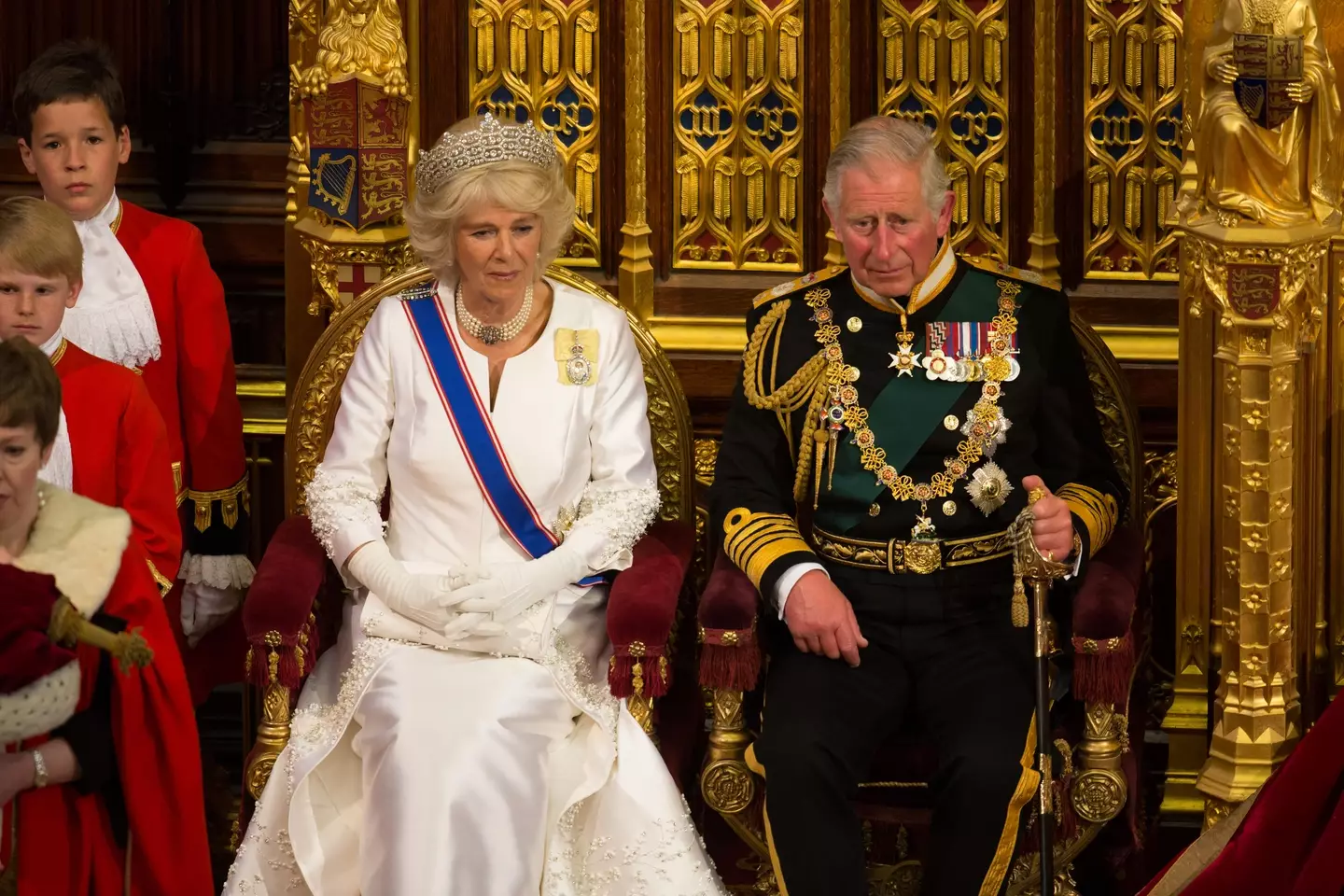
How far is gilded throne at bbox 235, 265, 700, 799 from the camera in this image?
4680 mm

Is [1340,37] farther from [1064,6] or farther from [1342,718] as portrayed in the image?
[1342,718]

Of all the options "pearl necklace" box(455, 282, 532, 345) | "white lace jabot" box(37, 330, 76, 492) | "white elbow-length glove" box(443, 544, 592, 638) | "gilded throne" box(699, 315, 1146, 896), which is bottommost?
"gilded throne" box(699, 315, 1146, 896)

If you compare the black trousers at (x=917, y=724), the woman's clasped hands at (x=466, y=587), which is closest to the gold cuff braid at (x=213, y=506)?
the woman's clasped hands at (x=466, y=587)

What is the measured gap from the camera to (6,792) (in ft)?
14.1

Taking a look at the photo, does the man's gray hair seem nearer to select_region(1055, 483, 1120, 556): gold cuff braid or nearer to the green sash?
the green sash

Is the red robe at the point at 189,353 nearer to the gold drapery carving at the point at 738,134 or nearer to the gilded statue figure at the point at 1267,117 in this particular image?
the gold drapery carving at the point at 738,134

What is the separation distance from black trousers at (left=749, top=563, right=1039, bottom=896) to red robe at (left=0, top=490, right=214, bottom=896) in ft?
3.66

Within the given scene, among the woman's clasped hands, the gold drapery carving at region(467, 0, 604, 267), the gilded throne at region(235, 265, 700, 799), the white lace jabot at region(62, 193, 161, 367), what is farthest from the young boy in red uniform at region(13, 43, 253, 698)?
the gold drapery carving at region(467, 0, 604, 267)

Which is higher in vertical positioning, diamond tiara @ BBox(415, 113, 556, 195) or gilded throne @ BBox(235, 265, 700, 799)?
diamond tiara @ BBox(415, 113, 556, 195)

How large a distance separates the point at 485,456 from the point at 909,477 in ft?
2.86

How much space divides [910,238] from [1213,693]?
1.25 m

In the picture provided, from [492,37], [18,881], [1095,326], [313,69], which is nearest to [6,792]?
[18,881]

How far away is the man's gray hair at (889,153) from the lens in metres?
4.84

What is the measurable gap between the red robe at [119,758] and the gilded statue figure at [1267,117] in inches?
86.8
